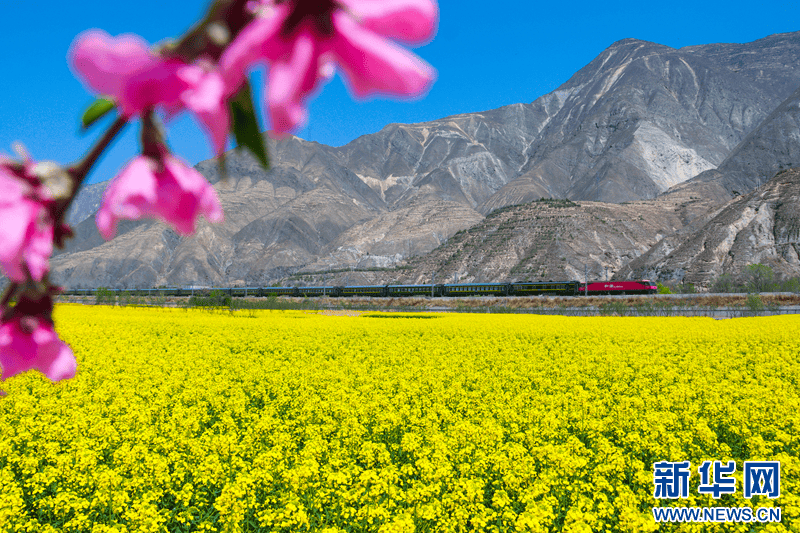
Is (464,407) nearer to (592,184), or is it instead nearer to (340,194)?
(592,184)

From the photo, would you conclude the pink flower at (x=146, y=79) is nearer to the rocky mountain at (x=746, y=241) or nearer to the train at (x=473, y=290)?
the train at (x=473, y=290)

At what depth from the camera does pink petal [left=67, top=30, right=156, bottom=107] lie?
0.95 ft

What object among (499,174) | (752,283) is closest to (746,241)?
(752,283)

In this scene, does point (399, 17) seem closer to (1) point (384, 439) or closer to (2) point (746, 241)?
(1) point (384, 439)

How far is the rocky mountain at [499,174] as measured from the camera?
338 ft

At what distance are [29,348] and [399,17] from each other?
0.46m

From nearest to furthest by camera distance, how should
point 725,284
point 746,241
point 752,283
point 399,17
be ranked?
point 399,17
point 752,283
point 725,284
point 746,241

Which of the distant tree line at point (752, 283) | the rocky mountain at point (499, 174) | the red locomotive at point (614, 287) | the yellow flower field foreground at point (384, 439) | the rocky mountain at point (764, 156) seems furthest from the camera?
the rocky mountain at point (499, 174)

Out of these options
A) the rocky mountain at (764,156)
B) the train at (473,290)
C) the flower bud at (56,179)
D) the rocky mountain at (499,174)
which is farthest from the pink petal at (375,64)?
the rocky mountain at (764,156)

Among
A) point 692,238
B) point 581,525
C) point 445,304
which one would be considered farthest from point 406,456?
point 692,238

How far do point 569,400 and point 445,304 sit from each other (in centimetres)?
3452

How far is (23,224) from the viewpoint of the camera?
350mm

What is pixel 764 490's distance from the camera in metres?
5.78

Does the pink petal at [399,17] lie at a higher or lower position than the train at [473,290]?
lower
